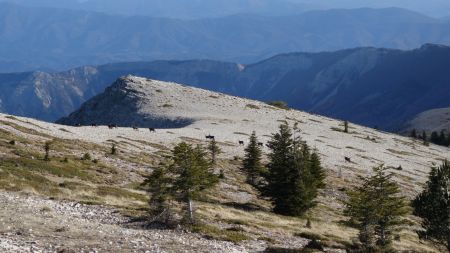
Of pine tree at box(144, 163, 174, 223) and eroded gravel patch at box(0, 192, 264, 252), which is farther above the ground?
pine tree at box(144, 163, 174, 223)

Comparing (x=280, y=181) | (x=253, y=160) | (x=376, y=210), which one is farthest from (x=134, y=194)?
(x=253, y=160)

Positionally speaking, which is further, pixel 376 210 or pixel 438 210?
pixel 376 210

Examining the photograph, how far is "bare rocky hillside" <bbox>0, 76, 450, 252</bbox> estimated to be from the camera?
2773 cm

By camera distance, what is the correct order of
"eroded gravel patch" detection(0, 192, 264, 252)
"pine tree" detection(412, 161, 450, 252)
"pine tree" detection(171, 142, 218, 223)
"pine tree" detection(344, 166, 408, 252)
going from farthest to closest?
"pine tree" detection(344, 166, 408, 252), "pine tree" detection(412, 161, 450, 252), "pine tree" detection(171, 142, 218, 223), "eroded gravel patch" detection(0, 192, 264, 252)

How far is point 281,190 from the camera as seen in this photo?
50.2 metres

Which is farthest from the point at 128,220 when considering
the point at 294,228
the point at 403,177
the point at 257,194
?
the point at 403,177

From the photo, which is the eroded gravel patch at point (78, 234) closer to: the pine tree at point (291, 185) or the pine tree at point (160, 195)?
the pine tree at point (160, 195)

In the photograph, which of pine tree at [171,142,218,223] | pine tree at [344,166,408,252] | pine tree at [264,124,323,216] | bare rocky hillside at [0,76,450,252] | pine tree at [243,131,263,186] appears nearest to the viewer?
bare rocky hillside at [0,76,450,252]

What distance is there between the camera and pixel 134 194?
4456 centimetres

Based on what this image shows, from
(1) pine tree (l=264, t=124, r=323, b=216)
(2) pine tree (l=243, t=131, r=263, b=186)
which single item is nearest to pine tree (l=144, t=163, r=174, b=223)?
(1) pine tree (l=264, t=124, r=323, b=216)

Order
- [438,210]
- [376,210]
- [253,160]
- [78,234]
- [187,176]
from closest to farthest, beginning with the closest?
1. [78,234]
2. [187,176]
3. [438,210]
4. [376,210]
5. [253,160]

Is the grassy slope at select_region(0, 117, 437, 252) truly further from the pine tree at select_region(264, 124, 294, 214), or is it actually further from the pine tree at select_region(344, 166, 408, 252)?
the pine tree at select_region(344, 166, 408, 252)

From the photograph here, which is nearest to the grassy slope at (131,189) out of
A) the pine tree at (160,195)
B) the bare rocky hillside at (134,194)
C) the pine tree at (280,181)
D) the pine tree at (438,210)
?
the bare rocky hillside at (134,194)

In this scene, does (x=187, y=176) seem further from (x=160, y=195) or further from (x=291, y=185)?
(x=291, y=185)
